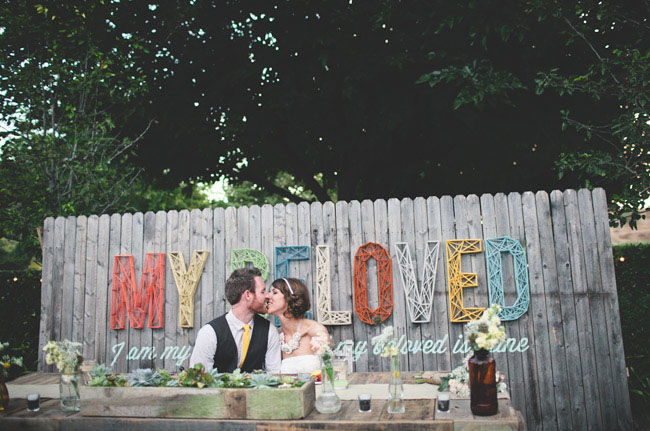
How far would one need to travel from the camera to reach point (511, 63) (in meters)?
7.31

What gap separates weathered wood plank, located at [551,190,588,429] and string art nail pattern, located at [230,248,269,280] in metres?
2.93

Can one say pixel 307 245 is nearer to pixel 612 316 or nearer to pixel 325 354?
pixel 325 354

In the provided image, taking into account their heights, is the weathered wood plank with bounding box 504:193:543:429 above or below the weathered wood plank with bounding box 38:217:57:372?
below

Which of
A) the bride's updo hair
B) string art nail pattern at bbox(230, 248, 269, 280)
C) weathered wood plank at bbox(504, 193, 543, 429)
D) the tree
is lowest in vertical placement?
weathered wood plank at bbox(504, 193, 543, 429)

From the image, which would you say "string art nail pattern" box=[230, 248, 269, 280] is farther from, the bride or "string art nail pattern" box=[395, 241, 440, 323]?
"string art nail pattern" box=[395, 241, 440, 323]

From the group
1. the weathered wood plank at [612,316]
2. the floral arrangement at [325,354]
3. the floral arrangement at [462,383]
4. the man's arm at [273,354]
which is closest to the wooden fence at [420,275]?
the weathered wood plank at [612,316]

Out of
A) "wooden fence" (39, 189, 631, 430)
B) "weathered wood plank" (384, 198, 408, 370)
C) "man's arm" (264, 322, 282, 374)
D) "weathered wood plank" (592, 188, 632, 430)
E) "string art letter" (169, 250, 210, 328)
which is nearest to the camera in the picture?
"man's arm" (264, 322, 282, 374)

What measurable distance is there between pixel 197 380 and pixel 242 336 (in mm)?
1399

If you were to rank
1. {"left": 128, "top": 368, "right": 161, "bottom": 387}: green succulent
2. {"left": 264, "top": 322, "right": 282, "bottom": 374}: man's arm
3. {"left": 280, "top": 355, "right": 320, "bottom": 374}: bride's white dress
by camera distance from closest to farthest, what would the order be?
1. {"left": 128, "top": 368, "right": 161, "bottom": 387}: green succulent
2. {"left": 264, "top": 322, "right": 282, "bottom": 374}: man's arm
3. {"left": 280, "top": 355, "right": 320, "bottom": 374}: bride's white dress

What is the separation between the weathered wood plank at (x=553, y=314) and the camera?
4676mm

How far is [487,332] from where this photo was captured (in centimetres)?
243

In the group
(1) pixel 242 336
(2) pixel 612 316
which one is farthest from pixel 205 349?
(2) pixel 612 316

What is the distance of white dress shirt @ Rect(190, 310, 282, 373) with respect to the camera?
3798mm

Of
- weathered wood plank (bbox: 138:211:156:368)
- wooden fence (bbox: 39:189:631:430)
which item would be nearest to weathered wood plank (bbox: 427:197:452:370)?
wooden fence (bbox: 39:189:631:430)
